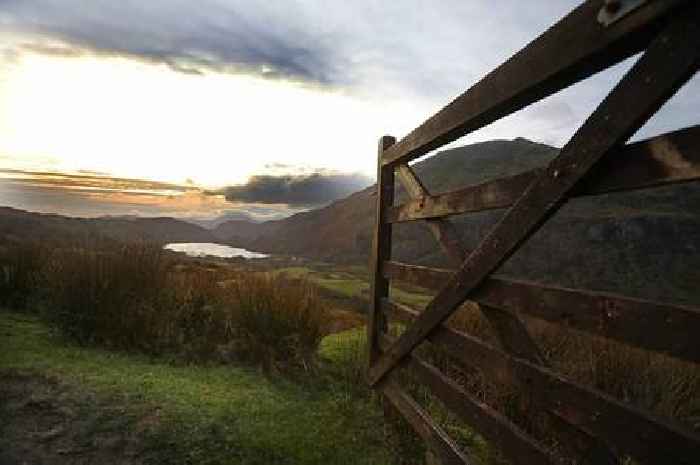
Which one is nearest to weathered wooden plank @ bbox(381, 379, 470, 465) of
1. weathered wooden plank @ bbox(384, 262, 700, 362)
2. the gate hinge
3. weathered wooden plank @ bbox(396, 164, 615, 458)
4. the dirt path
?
weathered wooden plank @ bbox(396, 164, 615, 458)

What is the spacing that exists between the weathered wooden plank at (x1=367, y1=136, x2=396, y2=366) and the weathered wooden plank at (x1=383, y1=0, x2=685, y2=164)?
1.33 metres

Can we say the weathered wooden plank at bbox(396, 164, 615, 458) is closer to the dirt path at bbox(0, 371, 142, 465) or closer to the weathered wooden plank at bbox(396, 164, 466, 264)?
the weathered wooden plank at bbox(396, 164, 466, 264)

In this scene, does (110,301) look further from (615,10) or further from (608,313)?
(615,10)

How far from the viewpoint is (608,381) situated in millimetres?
4398

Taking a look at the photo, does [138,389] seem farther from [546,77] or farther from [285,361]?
[546,77]

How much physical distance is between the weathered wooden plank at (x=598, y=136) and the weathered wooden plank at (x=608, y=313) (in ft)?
0.48

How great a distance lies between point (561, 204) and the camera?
1983 millimetres

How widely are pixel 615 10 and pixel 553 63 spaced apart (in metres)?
0.39

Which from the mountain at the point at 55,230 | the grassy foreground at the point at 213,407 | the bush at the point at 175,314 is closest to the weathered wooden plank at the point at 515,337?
the grassy foreground at the point at 213,407

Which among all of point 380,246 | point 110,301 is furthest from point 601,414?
point 110,301

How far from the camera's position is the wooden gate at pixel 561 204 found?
1489 millimetres

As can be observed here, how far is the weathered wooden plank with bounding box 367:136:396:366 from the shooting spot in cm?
455

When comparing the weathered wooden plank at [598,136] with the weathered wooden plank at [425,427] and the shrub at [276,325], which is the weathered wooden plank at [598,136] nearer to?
the weathered wooden plank at [425,427]

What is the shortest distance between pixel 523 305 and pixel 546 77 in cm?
98
